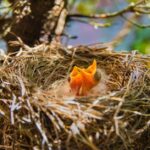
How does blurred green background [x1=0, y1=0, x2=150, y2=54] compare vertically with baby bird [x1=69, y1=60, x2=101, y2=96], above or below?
below

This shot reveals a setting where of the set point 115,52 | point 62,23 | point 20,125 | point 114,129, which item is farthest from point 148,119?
point 62,23

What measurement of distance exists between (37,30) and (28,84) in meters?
0.50

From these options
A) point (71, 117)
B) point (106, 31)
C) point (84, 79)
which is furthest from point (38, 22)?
point (106, 31)

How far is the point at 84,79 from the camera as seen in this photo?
165cm

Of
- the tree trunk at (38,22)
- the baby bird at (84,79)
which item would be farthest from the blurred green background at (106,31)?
the baby bird at (84,79)

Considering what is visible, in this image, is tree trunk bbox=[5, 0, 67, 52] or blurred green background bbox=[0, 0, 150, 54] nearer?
tree trunk bbox=[5, 0, 67, 52]

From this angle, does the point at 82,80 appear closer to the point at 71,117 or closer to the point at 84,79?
the point at 84,79

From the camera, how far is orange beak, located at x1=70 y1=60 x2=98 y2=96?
63.2 inches

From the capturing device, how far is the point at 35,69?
5.57 feet

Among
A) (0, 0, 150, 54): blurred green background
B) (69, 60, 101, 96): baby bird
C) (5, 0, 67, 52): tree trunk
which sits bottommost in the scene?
(0, 0, 150, 54): blurred green background

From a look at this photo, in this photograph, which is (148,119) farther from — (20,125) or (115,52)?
(115,52)

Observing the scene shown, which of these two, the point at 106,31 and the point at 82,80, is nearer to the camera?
the point at 82,80

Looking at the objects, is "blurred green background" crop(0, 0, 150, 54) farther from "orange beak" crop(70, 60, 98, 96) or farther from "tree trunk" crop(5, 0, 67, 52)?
→ "orange beak" crop(70, 60, 98, 96)

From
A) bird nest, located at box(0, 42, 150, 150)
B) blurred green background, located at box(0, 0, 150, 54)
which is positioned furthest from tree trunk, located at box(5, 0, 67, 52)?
bird nest, located at box(0, 42, 150, 150)
